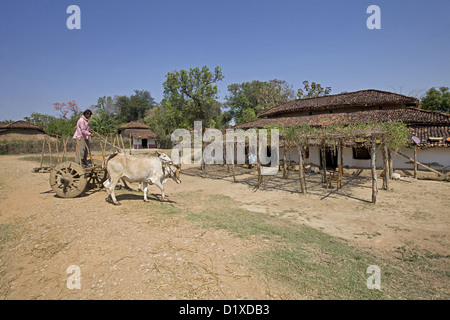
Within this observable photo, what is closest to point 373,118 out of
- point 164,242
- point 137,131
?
point 164,242

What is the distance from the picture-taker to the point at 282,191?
10.7 meters

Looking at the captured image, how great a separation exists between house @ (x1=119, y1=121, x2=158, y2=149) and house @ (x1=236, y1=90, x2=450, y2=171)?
18.5 metres

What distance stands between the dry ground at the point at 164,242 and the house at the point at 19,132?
2591 centimetres

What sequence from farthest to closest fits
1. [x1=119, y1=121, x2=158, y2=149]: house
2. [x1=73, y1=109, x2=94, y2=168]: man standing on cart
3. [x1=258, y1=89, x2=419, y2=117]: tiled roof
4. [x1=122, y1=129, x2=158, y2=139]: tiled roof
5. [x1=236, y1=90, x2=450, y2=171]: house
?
[x1=119, y1=121, x2=158, y2=149]: house < [x1=122, y1=129, x2=158, y2=139]: tiled roof < [x1=258, y1=89, x2=419, y2=117]: tiled roof < [x1=236, y1=90, x2=450, y2=171]: house < [x1=73, y1=109, x2=94, y2=168]: man standing on cart

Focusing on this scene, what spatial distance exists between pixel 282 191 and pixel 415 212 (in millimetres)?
4996

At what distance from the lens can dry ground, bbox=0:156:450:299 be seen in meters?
3.05

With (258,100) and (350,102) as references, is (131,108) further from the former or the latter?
(350,102)

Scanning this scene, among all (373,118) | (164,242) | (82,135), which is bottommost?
(164,242)

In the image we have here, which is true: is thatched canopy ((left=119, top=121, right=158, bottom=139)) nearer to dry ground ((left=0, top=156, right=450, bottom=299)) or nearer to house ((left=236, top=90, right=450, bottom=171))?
house ((left=236, top=90, right=450, bottom=171))

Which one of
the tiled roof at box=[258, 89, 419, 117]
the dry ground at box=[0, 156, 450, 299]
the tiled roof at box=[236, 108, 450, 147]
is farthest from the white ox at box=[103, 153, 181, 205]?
the tiled roof at box=[258, 89, 419, 117]

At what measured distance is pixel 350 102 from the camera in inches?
760

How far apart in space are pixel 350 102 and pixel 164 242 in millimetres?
20774
